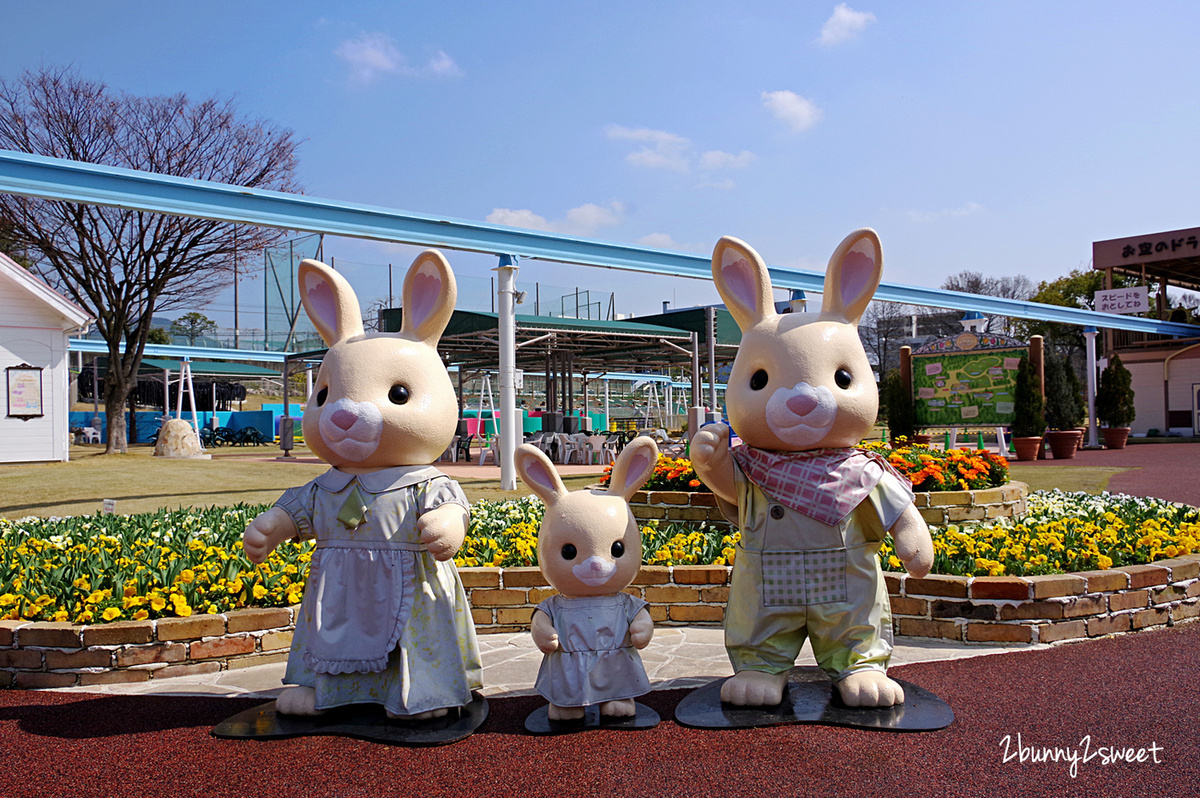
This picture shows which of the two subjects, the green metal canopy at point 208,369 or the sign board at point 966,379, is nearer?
the sign board at point 966,379

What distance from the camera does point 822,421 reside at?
3465 mm

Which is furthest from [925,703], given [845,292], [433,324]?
[433,324]

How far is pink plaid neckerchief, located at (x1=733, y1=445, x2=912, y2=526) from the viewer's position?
353cm

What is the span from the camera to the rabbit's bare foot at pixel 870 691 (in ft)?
11.3

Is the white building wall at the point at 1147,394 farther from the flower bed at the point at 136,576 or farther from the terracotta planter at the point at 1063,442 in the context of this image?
the flower bed at the point at 136,576

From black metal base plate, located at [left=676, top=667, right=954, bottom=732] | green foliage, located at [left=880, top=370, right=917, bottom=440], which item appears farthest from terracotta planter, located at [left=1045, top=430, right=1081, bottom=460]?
black metal base plate, located at [left=676, top=667, right=954, bottom=732]

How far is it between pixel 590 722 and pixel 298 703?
120cm

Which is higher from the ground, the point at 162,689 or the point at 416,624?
the point at 416,624

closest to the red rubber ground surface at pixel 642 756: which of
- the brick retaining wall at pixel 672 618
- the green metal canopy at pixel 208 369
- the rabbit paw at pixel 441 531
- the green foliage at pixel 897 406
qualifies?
the brick retaining wall at pixel 672 618

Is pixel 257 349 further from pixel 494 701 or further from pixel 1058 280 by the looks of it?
pixel 1058 280

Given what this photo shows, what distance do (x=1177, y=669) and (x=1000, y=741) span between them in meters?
1.48

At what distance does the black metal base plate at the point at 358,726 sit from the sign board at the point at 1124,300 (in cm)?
3046

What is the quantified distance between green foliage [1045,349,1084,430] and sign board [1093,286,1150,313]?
35.1 ft

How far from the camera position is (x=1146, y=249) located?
2772cm
